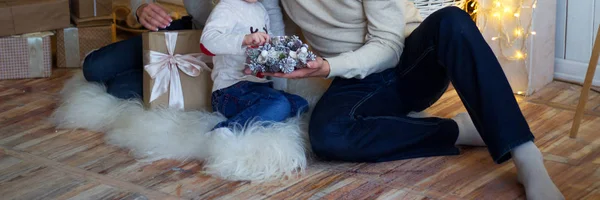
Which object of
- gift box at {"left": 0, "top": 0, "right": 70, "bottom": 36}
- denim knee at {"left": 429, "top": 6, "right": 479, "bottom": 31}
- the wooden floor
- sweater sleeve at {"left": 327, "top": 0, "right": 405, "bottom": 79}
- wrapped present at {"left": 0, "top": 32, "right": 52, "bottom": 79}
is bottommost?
the wooden floor

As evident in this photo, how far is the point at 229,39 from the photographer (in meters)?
1.95

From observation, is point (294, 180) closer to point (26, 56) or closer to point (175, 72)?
point (175, 72)

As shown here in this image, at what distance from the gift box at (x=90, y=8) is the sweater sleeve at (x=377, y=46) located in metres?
1.38

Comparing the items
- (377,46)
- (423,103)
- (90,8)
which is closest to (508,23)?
(423,103)

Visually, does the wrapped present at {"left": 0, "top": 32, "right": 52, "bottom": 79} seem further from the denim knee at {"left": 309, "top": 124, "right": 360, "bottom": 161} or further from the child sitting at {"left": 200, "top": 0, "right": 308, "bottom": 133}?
the denim knee at {"left": 309, "top": 124, "right": 360, "bottom": 161}

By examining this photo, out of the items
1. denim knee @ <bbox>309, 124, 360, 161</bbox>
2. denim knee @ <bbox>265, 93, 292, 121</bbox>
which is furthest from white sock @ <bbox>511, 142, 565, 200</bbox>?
denim knee @ <bbox>265, 93, 292, 121</bbox>

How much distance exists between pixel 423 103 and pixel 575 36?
2.74ft

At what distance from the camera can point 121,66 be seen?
2.40 m

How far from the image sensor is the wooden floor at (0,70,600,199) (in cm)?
176

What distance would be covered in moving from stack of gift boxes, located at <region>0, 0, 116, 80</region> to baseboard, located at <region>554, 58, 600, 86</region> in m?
1.68

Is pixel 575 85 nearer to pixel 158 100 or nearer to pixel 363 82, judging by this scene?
pixel 363 82

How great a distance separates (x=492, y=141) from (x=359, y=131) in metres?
0.33

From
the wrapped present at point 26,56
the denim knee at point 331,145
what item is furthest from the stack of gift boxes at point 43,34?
the denim knee at point 331,145

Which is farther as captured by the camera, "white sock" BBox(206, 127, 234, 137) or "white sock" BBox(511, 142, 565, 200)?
"white sock" BBox(206, 127, 234, 137)
